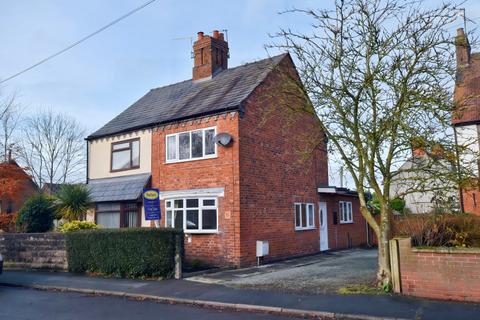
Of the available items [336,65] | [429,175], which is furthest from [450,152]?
[336,65]

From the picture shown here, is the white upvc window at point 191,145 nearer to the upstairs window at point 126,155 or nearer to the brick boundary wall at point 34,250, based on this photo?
the upstairs window at point 126,155

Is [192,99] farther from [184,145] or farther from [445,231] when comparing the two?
[445,231]

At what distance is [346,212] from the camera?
75.2ft

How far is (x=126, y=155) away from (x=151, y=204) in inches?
252

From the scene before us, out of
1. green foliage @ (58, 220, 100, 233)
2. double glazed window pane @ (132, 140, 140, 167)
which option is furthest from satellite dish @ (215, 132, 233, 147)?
green foliage @ (58, 220, 100, 233)

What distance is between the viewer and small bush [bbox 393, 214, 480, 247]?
9414mm

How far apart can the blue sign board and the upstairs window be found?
5.34 meters

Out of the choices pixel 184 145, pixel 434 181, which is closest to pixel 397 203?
pixel 434 181

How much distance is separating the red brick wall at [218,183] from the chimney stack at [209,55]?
4.32 m

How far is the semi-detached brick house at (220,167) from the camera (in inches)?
599

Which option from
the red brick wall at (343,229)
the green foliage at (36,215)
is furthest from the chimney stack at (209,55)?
the green foliage at (36,215)

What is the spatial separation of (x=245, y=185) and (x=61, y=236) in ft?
22.8

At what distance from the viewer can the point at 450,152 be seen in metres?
9.31

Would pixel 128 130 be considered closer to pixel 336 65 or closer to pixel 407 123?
pixel 336 65
